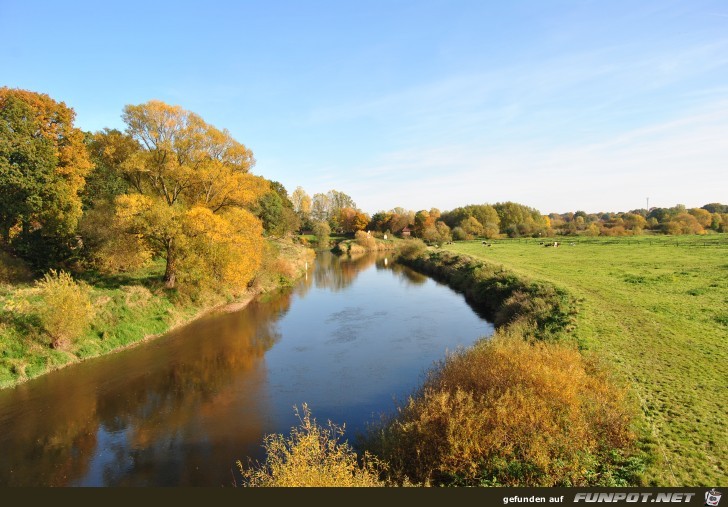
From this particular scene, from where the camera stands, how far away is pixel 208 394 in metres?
14.6

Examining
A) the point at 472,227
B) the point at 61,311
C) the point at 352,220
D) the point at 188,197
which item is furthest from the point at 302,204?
the point at 61,311

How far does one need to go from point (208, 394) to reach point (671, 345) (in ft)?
53.9

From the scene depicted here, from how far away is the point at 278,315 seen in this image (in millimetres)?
26766

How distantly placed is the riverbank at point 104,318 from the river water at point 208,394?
676 mm

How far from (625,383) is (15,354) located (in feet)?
69.6

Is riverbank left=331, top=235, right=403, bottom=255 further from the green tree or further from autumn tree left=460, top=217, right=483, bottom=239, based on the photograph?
autumn tree left=460, top=217, right=483, bottom=239

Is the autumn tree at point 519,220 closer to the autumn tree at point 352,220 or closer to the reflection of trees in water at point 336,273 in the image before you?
the autumn tree at point 352,220

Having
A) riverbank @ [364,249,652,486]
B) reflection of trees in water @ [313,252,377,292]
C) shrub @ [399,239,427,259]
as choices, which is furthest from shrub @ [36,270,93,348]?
shrub @ [399,239,427,259]

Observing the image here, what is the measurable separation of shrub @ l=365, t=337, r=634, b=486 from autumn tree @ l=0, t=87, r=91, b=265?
22746 millimetres

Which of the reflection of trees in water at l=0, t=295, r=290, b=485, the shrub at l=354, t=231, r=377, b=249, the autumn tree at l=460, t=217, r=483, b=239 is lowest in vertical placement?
the reflection of trees in water at l=0, t=295, r=290, b=485

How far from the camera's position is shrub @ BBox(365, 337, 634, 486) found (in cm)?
765

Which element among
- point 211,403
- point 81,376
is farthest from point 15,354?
point 211,403

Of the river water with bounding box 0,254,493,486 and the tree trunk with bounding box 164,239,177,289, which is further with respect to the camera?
the tree trunk with bounding box 164,239,177,289

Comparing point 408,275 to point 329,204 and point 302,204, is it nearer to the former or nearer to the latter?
point 302,204
